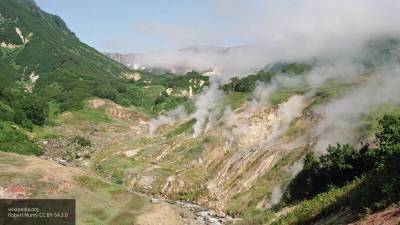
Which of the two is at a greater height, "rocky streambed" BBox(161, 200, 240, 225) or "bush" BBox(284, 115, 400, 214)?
"bush" BBox(284, 115, 400, 214)

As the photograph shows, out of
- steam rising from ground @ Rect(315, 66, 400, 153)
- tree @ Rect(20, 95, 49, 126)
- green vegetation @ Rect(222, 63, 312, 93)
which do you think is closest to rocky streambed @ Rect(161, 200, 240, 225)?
steam rising from ground @ Rect(315, 66, 400, 153)

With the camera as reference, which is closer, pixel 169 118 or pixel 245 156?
pixel 245 156

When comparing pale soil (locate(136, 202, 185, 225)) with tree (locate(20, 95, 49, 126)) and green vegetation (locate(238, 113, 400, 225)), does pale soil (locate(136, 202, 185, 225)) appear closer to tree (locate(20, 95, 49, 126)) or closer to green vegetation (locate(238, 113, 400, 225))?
green vegetation (locate(238, 113, 400, 225))

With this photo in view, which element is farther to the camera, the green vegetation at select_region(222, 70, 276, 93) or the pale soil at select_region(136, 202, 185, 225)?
the green vegetation at select_region(222, 70, 276, 93)

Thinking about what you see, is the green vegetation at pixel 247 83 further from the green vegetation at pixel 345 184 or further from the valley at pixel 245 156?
the green vegetation at pixel 345 184

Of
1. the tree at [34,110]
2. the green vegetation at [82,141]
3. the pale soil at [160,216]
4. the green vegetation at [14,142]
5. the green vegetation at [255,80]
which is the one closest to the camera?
the pale soil at [160,216]

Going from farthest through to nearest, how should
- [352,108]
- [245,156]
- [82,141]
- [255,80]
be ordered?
[255,80] → [82,141] → [245,156] → [352,108]

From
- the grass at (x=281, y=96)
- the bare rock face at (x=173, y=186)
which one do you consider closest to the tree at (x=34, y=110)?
the grass at (x=281, y=96)

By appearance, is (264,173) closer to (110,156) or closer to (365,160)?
(365,160)

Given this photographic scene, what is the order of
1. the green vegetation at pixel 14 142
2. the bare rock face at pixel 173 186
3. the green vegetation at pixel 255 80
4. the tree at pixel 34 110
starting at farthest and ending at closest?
the green vegetation at pixel 255 80 → the tree at pixel 34 110 → the green vegetation at pixel 14 142 → the bare rock face at pixel 173 186

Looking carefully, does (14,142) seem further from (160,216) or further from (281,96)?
(281,96)

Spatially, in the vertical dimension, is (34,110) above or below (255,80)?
below

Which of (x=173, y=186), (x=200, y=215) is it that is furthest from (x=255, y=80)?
(x=200, y=215)

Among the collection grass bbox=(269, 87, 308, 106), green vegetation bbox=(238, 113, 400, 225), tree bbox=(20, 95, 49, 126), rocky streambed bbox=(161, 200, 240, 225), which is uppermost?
tree bbox=(20, 95, 49, 126)
